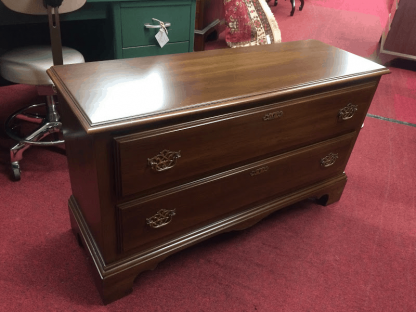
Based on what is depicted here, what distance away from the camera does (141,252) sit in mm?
1265

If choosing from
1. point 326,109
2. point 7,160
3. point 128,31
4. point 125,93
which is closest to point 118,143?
point 125,93

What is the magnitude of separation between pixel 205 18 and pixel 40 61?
230 cm

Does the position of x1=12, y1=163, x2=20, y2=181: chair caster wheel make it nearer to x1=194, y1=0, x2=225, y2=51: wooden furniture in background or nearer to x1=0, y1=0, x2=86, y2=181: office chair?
x1=0, y1=0, x2=86, y2=181: office chair

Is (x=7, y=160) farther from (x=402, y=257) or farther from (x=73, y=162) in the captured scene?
(x=402, y=257)

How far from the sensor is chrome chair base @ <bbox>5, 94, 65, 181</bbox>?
1817 millimetres

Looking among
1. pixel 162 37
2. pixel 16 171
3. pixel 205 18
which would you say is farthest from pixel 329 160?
pixel 205 18

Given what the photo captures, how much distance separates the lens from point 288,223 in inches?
67.8

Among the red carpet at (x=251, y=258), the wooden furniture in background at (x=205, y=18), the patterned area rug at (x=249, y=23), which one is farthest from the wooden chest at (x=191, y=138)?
the wooden furniture in background at (x=205, y=18)

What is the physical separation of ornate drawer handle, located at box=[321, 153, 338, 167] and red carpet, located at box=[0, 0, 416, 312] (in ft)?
1.01

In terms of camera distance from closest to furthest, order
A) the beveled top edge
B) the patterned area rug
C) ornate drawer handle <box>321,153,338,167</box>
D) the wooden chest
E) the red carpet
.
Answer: the beveled top edge → the wooden chest → the red carpet → ornate drawer handle <box>321,153,338,167</box> → the patterned area rug

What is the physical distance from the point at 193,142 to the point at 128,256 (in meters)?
0.49

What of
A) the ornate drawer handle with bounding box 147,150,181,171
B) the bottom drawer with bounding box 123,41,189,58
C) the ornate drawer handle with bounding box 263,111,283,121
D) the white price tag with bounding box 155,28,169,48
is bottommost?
the ornate drawer handle with bounding box 147,150,181,171

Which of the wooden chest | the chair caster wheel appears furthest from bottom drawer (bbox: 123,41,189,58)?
the chair caster wheel

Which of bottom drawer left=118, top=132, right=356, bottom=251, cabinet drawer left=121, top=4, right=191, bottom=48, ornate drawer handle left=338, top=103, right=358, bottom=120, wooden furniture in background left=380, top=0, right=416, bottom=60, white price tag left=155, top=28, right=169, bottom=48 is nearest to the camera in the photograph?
bottom drawer left=118, top=132, right=356, bottom=251
